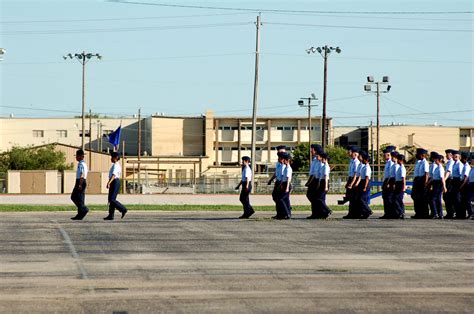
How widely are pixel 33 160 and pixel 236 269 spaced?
7759 cm

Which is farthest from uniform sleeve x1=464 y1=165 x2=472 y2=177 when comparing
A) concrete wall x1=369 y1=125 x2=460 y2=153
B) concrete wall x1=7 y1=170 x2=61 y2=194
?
concrete wall x1=369 y1=125 x2=460 y2=153

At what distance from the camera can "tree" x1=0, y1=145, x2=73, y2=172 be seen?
90.0 metres

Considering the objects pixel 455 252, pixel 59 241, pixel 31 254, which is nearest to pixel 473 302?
pixel 455 252

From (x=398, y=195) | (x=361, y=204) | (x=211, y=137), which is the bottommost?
(x=361, y=204)

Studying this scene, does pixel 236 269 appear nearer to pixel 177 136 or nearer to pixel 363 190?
pixel 363 190

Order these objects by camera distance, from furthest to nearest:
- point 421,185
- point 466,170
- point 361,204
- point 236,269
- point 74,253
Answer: point 466,170 < point 421,185 < point 361,204 < point 74,253 < point 236,269

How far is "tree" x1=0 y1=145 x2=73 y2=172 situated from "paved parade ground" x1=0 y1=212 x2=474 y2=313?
6784cm

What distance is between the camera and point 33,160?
90438 mm

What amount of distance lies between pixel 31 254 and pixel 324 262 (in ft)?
15.3

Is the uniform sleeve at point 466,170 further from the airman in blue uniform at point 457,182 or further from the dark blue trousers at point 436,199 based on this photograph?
the dark blue trousers at point 436,199

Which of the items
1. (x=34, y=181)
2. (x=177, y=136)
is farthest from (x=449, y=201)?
(x=177, y=136)

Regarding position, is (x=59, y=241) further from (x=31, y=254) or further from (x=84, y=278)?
(x=84, y=278)

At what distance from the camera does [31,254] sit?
16906mm

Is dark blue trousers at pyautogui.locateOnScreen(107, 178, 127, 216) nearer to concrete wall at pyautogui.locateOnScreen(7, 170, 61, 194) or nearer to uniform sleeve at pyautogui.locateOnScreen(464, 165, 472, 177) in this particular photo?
uniform sleeve at pyautogui.locateOnScreen(464, 165, 472, 177)
